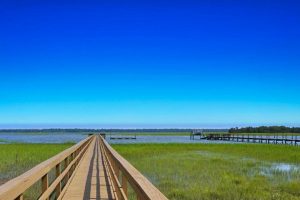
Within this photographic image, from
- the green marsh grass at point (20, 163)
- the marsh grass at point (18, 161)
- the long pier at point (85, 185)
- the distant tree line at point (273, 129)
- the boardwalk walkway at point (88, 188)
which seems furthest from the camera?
the distant tree line at point (273, 129)

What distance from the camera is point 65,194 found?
8.51 meters

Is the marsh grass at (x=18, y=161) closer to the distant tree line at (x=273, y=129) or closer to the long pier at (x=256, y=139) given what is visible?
the long pier at (x=256, y=139)

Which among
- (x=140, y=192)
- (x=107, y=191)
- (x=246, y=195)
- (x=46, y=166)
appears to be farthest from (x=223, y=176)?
(x=140, y=192)

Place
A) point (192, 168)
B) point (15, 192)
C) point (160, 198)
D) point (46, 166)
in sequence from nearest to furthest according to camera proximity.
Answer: point (160, 198) < point (15, 192) < point (46, 166) < point (192, 168)

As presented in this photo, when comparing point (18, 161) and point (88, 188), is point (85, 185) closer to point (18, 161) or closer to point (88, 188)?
point (88, 188)

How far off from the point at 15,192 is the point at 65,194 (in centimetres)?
524

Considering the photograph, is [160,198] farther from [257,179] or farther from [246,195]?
[257,179]

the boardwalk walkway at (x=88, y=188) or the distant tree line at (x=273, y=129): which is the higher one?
the distant tree line at (x=273, y=129)

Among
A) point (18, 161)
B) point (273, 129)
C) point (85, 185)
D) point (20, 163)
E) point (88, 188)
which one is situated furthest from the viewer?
point (273, 129)

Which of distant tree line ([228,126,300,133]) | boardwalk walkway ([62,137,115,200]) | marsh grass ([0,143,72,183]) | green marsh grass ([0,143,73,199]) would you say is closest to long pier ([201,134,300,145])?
marsh grass ([0,143,72,183])

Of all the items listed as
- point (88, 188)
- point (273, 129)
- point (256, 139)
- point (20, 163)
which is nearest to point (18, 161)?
point (20, 163)

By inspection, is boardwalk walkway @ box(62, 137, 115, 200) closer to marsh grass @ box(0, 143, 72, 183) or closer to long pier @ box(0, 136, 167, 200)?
long pier @ box(0, 136, 167, 200)

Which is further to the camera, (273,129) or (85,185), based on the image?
(273,129)

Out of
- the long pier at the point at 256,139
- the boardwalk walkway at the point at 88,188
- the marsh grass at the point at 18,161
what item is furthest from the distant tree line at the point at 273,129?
the boardwalk walkway at the point at 88,188
